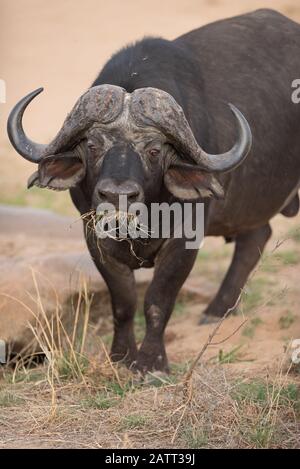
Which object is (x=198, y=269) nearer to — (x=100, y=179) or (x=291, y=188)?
(x=291, y=188)

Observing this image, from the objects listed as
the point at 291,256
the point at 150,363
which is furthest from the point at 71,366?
the point at 291,256

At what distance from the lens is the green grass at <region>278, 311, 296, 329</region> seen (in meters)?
7.50

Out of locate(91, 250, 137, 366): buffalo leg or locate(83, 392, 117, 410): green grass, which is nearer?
locate(83, 392, 117, 410): green grass

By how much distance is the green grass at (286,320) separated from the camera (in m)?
7.50

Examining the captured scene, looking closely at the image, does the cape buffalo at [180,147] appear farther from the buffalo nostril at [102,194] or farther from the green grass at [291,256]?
the green grass at [291,256]

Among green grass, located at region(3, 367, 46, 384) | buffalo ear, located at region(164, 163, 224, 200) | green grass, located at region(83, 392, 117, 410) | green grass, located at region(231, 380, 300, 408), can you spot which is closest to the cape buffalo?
buffalo ear, located at region(164, 163, 224, 200)

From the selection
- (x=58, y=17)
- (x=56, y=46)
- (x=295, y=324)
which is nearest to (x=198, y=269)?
(x=295, y=324)

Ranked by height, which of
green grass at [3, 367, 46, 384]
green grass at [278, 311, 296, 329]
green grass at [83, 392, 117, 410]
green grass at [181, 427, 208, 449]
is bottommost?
green grass at [278, 311, 296, 329]

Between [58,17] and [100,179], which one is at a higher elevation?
[100,179]

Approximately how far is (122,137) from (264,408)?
1603mm

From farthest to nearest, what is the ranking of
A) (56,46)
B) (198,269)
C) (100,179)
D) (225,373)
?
(56,46)
(198,269)
(225,373)
(100,179)

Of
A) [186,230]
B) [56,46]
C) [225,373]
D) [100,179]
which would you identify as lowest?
[56,46]

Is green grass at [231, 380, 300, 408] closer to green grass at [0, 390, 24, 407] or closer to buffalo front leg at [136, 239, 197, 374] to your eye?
buffalo front leg at [136, 239, 197, 374]

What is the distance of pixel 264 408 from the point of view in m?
5.29
